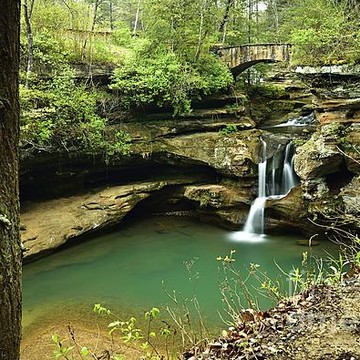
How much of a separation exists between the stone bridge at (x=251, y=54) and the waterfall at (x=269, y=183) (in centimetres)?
360

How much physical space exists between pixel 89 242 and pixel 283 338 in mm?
8693

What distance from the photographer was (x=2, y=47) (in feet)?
5.44

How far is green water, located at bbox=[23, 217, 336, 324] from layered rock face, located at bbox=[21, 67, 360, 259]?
0.55 metres

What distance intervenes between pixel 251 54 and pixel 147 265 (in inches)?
337

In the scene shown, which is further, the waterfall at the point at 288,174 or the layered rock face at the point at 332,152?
the waterfall at the point at 288,174

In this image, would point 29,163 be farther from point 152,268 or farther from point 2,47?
point 2,47

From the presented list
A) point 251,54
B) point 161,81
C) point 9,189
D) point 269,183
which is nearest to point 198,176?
point 269,183

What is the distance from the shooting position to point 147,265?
950 cm

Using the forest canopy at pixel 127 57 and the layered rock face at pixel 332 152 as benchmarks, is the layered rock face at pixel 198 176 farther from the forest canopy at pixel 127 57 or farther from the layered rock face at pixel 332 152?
the forest canopy at pixel 127 57

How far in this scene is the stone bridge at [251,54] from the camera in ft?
43.5

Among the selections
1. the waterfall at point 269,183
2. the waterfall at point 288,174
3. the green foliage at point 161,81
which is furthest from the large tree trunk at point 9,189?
the waterfall at point 288,174

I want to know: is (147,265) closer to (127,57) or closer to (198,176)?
(198,176)

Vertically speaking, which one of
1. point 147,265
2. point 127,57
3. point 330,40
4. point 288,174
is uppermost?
point 127,57

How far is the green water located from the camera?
7.90m
